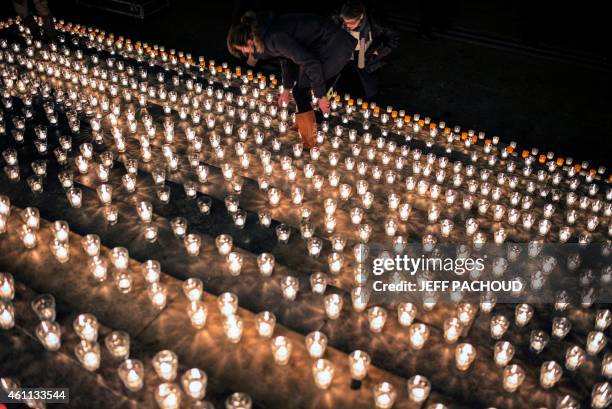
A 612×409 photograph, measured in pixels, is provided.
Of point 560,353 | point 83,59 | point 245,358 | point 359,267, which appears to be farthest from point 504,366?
point 83,59

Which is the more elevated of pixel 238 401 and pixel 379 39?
pixel 379 39

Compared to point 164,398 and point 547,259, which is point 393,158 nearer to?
point 547,259

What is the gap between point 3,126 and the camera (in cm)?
440

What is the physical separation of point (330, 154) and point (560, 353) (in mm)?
2474

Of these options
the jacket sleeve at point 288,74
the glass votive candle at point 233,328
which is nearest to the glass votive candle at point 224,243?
the glass votive candle at point 233,328

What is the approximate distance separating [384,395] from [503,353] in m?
0.73

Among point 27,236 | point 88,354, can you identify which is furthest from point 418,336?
point 27,236

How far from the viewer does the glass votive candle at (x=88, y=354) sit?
239 cm

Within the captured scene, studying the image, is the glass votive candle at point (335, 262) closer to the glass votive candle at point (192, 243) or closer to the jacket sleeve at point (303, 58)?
the glass votive candle at point (192, 243)

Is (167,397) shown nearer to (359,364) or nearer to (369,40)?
(359,364)

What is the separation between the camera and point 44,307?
8.49 ft

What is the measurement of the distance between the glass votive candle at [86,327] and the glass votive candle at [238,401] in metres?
0.74

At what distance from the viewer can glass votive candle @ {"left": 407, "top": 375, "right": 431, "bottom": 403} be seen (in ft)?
7.86

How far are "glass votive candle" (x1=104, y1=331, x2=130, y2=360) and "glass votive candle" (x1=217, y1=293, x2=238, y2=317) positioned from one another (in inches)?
19.3
